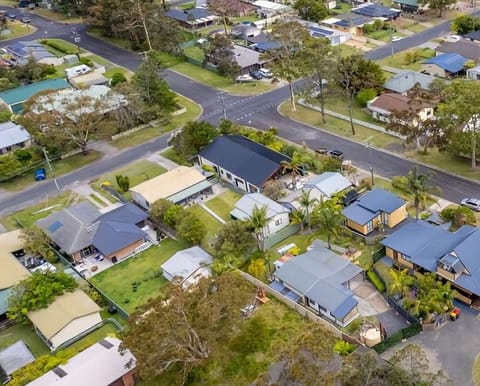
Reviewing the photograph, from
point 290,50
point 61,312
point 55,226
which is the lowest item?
point 55,226

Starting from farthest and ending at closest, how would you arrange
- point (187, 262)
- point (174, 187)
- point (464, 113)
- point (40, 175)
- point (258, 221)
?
1. point (40, 175)
2. point (174, 187)
3. point (464, 113)
4. point (187, 262)
5. point (258, 221)

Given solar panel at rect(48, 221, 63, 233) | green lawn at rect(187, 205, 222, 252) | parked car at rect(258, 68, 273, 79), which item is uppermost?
solar panel at rect(48, 221, 63, 233)

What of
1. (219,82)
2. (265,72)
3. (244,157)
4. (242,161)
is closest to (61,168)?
(242,161)

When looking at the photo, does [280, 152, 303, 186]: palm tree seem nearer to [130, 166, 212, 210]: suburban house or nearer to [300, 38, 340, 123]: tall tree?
[130, 166, 212, 210]: suburban house

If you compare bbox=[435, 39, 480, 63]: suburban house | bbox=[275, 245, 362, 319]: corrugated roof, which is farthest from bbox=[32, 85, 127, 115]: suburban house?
bbox=[435, 39, 480, 63]: suburban house

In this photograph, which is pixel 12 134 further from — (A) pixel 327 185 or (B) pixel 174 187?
(A) pixel 327 185

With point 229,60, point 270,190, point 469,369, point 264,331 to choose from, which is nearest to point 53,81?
point 229,60

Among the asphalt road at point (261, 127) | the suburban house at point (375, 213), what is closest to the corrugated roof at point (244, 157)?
the asphalt road at point (261, 127)
